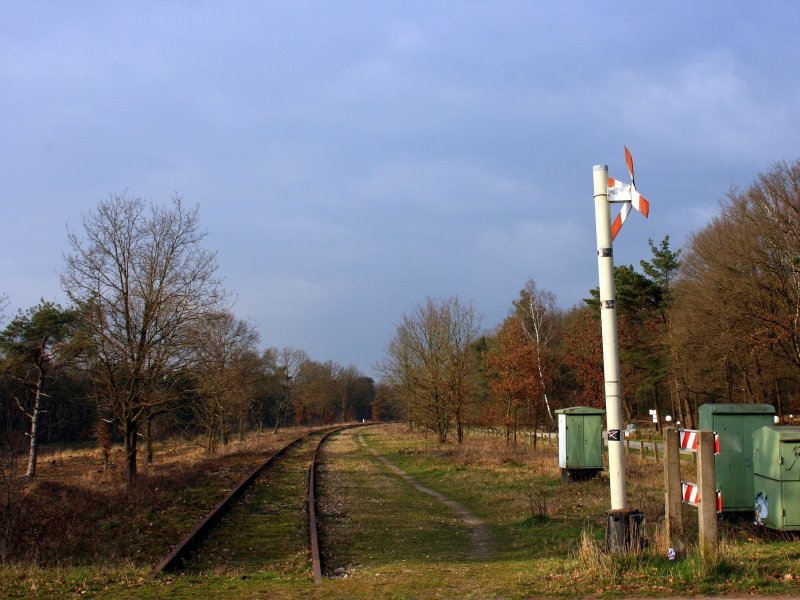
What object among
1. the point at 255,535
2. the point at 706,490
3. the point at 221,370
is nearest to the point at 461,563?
the point at 706,490

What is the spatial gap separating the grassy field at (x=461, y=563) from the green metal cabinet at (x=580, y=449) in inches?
71.8

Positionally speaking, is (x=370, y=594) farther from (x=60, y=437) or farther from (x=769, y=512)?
(x=60, y=437)

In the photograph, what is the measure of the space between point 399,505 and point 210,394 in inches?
388

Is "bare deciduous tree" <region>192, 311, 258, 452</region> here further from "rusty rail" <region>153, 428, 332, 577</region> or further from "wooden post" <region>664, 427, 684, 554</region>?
"wooden post" <region>664, 427, 684, 554</region>

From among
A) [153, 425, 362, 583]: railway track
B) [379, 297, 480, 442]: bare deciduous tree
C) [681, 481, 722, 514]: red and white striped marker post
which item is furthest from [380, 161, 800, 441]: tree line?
[681, 481, 722, 514]: red and white striped marker post

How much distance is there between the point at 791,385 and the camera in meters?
41.4

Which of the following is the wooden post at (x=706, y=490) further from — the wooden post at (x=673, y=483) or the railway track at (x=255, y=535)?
the railway track at (x=255, y=535)

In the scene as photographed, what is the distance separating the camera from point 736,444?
11250 mm

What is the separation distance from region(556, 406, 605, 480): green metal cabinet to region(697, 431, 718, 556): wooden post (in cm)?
1084

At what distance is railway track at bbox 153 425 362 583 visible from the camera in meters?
9.27

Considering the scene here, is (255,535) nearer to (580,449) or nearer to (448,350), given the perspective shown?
(580,449)

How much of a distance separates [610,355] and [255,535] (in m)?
6.85

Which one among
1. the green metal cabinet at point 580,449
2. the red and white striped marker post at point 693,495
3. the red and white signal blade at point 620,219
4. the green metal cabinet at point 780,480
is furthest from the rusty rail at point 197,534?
the green metal cabinet at point 580,449

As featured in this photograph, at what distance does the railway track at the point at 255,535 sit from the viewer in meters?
9.27
